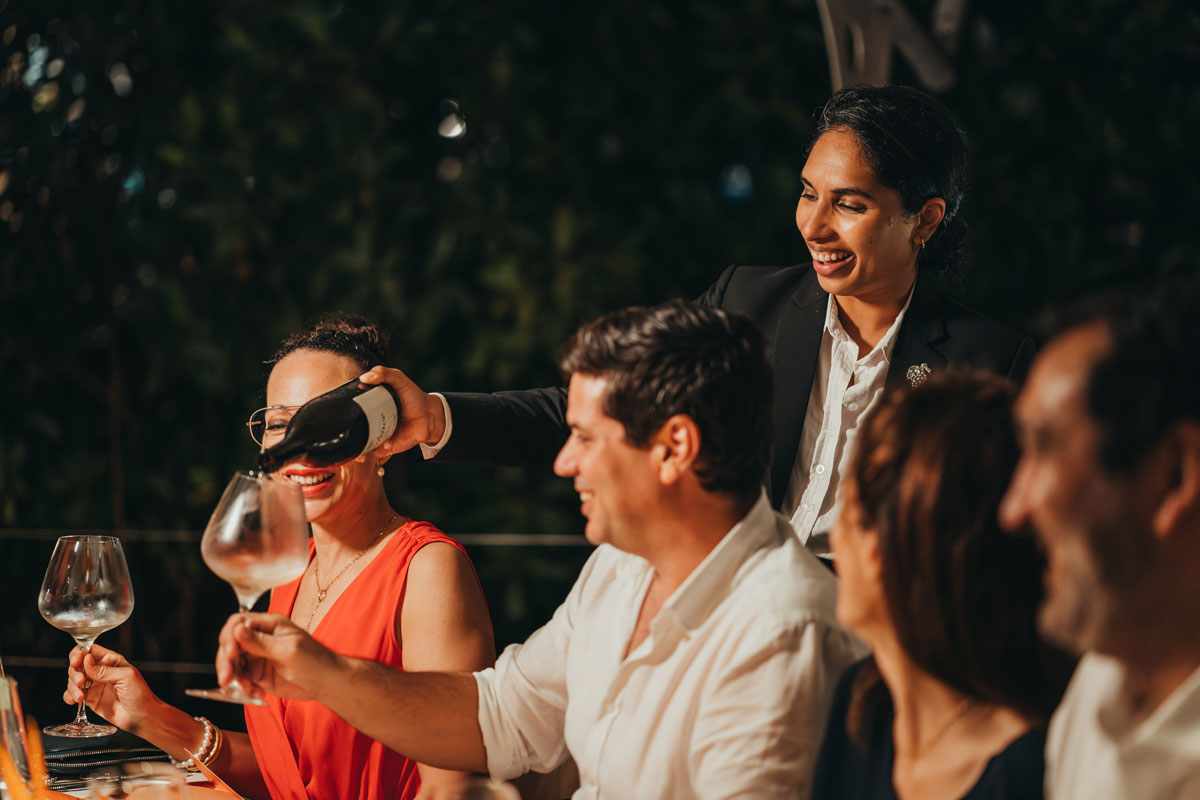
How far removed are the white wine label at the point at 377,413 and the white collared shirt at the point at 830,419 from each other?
713 mm

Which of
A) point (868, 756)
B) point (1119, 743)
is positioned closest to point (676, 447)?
point (868, 756)

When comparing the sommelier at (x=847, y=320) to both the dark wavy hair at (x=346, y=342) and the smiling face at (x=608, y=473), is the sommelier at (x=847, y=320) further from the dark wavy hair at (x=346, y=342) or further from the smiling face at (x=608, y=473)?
the smiling face at (x=608, y=473)

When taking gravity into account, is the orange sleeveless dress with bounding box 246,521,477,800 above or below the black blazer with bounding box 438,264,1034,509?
below

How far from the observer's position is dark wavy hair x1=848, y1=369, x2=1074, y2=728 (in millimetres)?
1016

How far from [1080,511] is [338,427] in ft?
3.61

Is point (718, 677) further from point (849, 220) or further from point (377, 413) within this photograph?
point (849, 220)

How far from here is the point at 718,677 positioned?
130 cm

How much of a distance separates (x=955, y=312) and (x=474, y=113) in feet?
8.43

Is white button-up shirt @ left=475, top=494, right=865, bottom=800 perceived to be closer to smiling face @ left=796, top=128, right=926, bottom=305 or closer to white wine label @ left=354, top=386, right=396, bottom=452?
white wine label @ left=354, top=386, right=396, bottom=452

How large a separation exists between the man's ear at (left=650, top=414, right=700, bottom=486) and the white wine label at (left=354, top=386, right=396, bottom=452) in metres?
0.53

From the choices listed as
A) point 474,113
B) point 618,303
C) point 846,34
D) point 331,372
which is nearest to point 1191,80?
point 846,34

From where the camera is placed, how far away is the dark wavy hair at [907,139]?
197cm

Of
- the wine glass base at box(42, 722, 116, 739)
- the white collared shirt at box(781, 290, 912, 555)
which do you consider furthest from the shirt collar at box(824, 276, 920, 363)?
the wine glass base at box(42, 722, 116, 739)

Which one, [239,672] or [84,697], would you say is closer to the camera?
[239,672]
